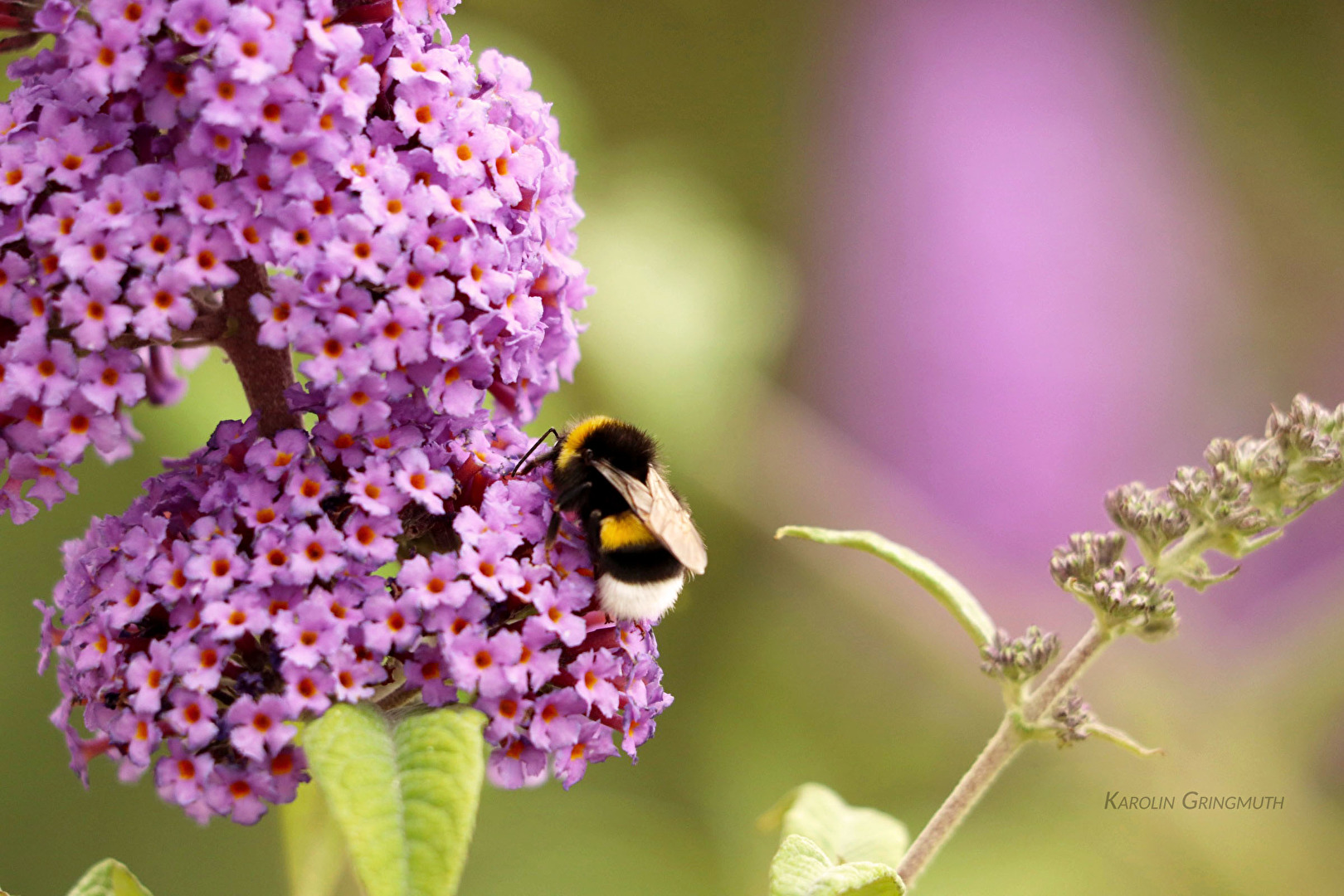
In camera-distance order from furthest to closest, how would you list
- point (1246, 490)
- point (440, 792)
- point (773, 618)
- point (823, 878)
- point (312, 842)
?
point (773, 618) < point (312, 842) < point (1246, 490) < point (823, 878) < point (440, 792)

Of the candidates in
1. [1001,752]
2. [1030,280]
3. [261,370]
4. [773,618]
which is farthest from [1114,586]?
[1030,280]

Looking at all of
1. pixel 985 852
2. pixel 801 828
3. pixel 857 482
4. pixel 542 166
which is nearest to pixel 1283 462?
pixel 801 828

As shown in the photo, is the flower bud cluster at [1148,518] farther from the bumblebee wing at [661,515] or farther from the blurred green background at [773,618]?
the blurred green background at [773,618]

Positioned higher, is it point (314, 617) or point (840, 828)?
point (314, 617)

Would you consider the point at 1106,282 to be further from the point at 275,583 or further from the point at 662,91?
the point at 275,583

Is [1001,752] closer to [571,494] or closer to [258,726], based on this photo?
[571,494]

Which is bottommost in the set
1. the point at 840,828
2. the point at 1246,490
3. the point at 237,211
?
the point at 840,828

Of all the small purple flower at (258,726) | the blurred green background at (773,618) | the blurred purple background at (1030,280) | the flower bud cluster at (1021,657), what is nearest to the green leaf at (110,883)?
the small purple flower at (258,726)
